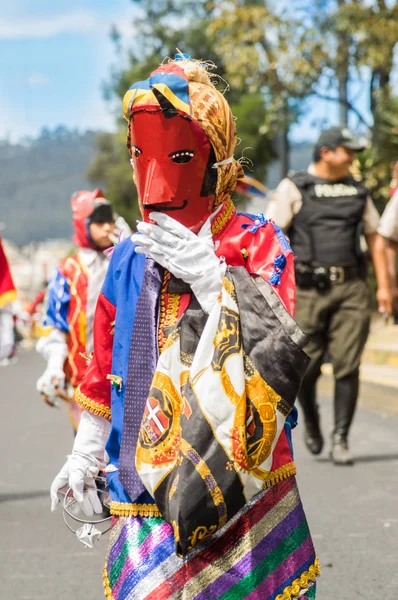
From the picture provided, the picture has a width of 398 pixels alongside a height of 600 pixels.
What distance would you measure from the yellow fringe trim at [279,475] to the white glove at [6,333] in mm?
5295

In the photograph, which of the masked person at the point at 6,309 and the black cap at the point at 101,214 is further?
the masked person at the point at 6,309

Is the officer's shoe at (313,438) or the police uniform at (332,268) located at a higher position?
the police uniform at (332,268)

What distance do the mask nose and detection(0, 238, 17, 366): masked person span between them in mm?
5139

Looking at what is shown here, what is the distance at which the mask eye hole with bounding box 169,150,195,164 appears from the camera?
3.23 meters

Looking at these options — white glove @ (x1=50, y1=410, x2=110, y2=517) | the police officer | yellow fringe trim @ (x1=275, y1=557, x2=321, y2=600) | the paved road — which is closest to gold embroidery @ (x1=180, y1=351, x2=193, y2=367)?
white glove @ (x1=50, y1=410, x2=110, y2=517)

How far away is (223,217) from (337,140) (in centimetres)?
511

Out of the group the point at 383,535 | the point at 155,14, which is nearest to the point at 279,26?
the point at 383,535

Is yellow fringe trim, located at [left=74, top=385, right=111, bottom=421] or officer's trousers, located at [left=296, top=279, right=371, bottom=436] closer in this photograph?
yellow fringe trim, located at [left=74, top=385, right=111, bottom=421]

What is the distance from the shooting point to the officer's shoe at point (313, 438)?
336 inches

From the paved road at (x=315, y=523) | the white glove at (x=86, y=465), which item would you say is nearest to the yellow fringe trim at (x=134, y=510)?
the white glove at (x=86, y=465)

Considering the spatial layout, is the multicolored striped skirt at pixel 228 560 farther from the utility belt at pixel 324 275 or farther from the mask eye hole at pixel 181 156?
the utility belt at pixel 324 275

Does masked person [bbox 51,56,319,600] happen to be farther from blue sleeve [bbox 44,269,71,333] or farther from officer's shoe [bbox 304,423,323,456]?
officer's shoe [bbox 304,423,323,456]

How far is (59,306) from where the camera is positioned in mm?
7027

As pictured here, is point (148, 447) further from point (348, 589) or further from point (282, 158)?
point (282, 158)
